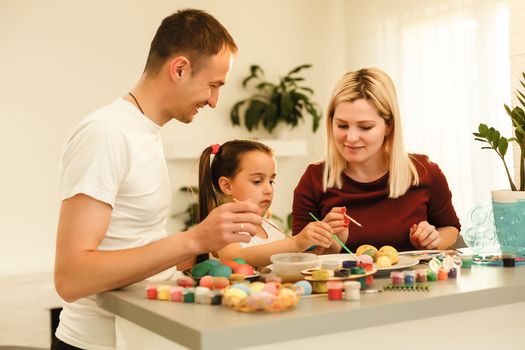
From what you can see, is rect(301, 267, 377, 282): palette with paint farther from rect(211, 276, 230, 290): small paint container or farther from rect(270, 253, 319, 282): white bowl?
rect(211, 276, 230, 290): small paint container

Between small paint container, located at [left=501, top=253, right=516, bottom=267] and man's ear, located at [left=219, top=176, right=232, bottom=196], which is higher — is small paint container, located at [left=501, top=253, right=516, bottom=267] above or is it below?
below

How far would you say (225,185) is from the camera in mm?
2496

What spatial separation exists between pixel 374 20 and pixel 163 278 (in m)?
4.56

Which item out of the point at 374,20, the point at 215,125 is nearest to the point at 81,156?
Answer: the point at 215,125

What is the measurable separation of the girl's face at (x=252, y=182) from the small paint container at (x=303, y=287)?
0.97 metres

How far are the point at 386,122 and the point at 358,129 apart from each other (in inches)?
5.3

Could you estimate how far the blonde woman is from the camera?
2344 mm

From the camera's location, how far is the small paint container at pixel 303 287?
147cm

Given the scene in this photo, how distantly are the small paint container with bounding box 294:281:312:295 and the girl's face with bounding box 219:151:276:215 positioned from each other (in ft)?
3.18

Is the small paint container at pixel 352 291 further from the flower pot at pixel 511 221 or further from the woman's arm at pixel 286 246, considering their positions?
the flower pot at pixel 511 221

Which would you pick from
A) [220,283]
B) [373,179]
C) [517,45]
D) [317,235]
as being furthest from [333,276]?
[517,45]

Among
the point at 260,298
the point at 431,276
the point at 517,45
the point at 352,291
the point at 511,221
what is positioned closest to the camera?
the point at 260,298

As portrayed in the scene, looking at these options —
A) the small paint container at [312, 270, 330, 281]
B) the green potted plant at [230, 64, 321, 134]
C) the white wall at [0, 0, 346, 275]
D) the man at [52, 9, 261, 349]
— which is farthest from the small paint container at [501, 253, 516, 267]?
the green potted plant at [230, 64, 321, 134]

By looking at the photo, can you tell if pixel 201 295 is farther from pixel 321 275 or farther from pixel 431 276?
pixel 431 276
